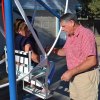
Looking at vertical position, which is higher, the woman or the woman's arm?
the woman

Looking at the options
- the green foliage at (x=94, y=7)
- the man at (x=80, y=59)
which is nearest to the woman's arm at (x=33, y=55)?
the man at (x=80, y=59)

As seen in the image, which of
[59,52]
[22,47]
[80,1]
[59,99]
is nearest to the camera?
[59,52]

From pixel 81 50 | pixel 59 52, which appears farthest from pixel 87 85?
pixel 59 52

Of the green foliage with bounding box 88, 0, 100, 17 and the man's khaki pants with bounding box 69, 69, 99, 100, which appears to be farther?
the green foliage with bounding box 88, 0, 100, 17

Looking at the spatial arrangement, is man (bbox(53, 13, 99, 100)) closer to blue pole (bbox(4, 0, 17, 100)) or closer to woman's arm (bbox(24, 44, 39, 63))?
blue pole (bbox(4, 0, 17, 100))

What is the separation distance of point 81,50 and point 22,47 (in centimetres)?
153

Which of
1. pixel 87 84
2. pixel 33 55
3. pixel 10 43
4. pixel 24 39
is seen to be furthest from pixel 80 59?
pixel 24 39

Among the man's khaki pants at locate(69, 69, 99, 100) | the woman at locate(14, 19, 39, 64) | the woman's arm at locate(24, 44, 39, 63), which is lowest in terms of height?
the man's khaki pants at locate(69, 69, 99, 100)

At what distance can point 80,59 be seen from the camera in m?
3.80

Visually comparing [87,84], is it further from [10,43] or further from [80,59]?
[10,43]

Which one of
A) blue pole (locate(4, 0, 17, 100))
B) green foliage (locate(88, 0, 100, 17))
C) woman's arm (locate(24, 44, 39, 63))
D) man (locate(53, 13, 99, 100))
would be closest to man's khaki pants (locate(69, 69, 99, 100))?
man (locate(53, 13, 99, 100))

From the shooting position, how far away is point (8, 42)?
3.38 m

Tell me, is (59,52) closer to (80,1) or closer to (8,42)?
(8,42)

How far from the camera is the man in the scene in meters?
3.66
